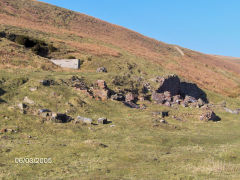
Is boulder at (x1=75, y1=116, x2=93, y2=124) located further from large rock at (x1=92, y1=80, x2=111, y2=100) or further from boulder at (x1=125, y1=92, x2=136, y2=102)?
boulder at (x1=125, y1=92, x2=136, y2=102)

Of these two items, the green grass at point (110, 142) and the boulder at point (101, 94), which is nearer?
the green grass at point (110, 142)

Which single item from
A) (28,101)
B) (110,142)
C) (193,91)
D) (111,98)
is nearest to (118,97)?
(111,98)

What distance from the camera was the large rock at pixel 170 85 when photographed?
3801 centimetres

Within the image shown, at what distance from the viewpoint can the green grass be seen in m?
10.8

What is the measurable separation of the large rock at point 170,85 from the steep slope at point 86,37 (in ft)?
46.3

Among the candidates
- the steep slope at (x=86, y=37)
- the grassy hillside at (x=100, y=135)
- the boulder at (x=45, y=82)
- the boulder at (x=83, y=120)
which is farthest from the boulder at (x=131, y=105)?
the steep slope at (x=86, y=37)

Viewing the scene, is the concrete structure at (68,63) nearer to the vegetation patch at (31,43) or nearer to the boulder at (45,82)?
the vegetation patch at (31,43)

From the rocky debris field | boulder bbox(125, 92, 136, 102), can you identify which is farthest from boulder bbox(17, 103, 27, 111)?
boulder bbox(125, 92, 136, 102)

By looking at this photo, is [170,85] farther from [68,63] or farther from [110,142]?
[110,142]

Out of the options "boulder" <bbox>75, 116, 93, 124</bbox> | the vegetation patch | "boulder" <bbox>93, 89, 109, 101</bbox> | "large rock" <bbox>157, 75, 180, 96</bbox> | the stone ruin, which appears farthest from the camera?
the vegetation patch

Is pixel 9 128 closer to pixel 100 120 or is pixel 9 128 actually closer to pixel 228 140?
pixel 100 120

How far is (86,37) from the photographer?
69.2 metres

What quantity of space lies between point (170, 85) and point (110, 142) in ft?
84.0

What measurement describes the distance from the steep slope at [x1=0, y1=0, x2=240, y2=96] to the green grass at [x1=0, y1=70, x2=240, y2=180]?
81.1 feet
